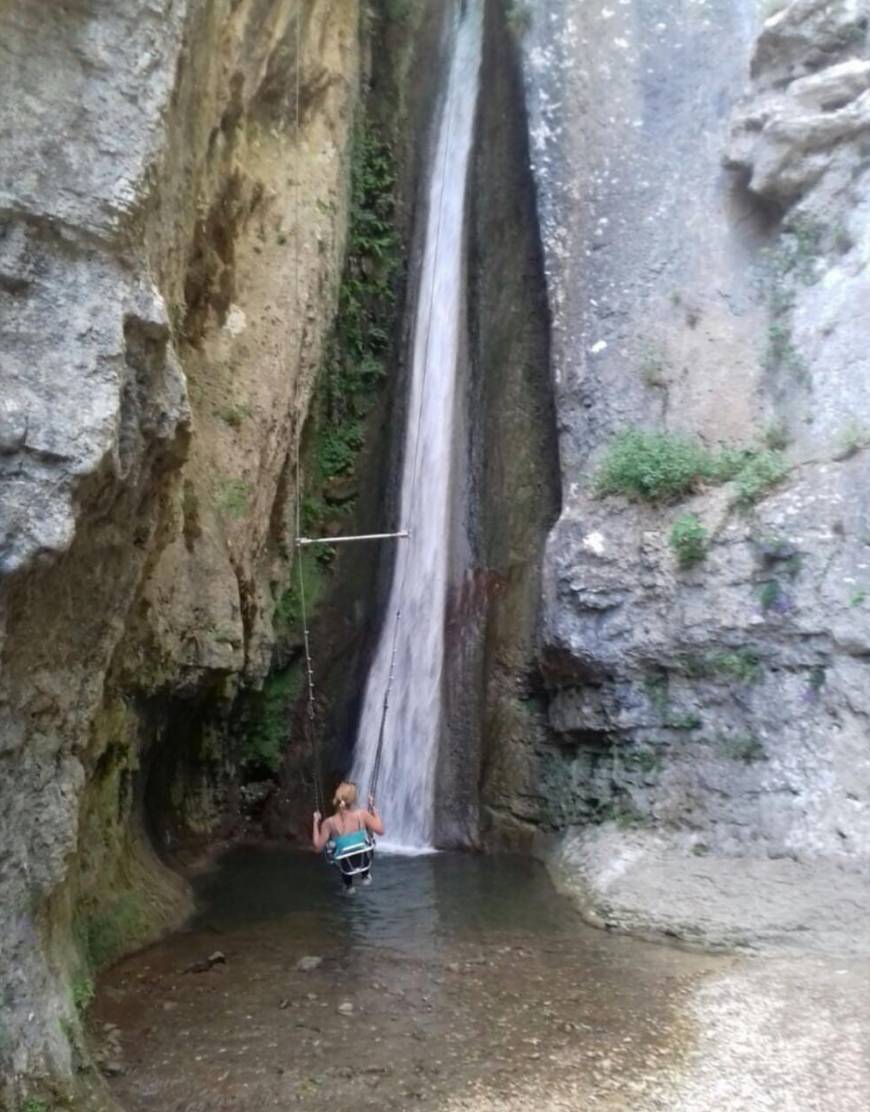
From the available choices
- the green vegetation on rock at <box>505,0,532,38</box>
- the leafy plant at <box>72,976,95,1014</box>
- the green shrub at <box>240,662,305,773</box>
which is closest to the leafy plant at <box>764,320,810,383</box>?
the green vegetation on rock at <box>505,0,532,38</box>

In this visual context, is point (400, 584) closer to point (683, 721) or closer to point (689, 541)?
point (689, 541)

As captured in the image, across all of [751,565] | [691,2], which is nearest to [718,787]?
[751,565]

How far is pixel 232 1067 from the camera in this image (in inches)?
253

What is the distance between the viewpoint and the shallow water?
20.5 feet

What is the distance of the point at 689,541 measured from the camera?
11008 millimetres

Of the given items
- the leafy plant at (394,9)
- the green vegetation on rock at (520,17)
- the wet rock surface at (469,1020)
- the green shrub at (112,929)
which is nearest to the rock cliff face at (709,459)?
the green vegetation on rock at (520,17)

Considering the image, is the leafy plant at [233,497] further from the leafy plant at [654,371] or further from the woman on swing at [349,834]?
the leafy plant at [654,371]

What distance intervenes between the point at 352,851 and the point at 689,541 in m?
4.84

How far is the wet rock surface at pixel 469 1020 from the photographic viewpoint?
616cm

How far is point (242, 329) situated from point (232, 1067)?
7.26m

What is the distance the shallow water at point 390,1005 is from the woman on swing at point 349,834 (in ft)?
1.98

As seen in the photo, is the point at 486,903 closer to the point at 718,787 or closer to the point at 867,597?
the point at 718,787

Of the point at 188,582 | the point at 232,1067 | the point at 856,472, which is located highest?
the point at 856,472

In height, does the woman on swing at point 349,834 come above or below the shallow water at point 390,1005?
above
